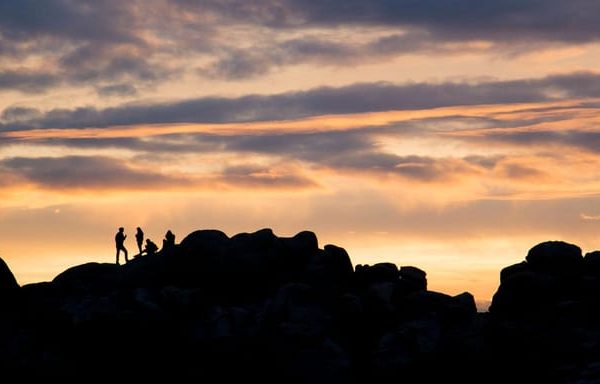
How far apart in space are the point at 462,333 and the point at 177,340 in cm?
1598

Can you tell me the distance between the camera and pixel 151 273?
6900 cm

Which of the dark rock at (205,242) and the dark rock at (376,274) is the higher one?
the dark rock at (205,242)

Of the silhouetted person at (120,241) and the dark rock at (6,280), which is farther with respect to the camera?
the silhouetted person at (120,241)

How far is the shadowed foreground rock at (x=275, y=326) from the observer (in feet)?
192

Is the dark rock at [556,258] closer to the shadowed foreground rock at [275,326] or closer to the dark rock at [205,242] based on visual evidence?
the shadowed foreground rock at [275,326]

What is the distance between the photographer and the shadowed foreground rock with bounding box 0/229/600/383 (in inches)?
2298

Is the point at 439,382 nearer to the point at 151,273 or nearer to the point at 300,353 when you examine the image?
the point at 300,353

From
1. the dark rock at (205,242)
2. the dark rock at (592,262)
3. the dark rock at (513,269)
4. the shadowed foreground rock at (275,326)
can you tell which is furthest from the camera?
the dark rock at (513,269)

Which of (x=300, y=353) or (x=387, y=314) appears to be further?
(x=387, y=314)

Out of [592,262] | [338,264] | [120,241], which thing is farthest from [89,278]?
[592,262]

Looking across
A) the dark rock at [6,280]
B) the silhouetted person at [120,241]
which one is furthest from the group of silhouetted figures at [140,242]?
the dark rock at [6,280]

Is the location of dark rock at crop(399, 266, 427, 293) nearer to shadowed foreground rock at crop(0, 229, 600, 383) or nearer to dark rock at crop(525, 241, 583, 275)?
shadowed foreground rock at crop(0, 229, 600, 383)

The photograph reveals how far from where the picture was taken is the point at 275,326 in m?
59.1

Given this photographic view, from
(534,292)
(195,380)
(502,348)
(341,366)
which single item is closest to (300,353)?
(341,366)
